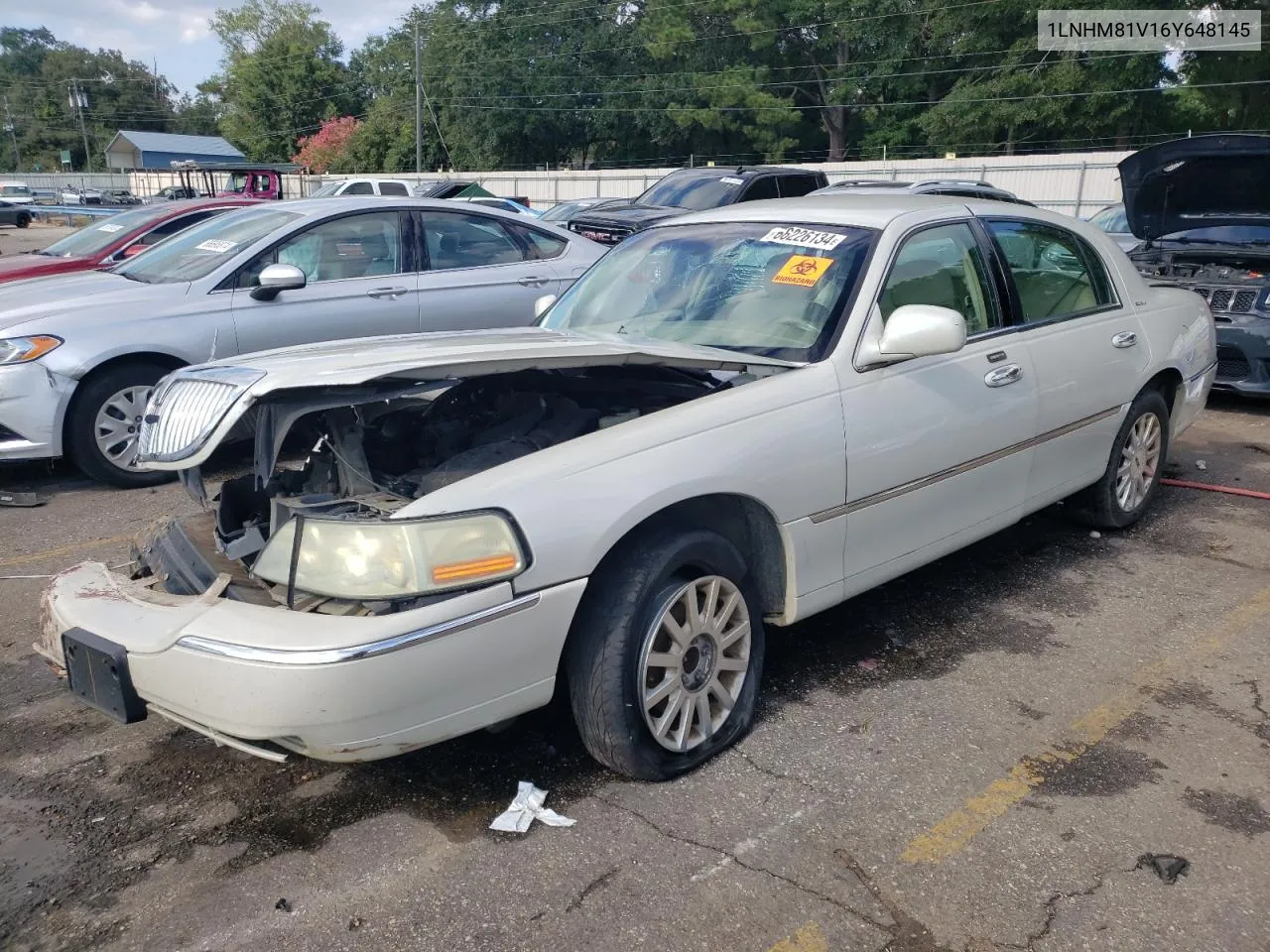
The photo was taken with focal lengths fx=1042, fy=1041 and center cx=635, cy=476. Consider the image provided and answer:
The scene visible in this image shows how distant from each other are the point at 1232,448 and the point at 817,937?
20.1 ft

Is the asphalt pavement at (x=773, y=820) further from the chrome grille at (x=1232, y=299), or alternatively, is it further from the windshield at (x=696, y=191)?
the windshield at (x=696, y=191)

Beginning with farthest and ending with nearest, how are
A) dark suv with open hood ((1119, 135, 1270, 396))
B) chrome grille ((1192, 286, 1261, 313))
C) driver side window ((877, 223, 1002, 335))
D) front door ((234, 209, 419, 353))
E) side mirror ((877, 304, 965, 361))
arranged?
chrome grille ((1192, 286, 1261, 313)) → dark suv with open hood ((1119, 135, 1270, 396)) → front door ((234, 209, 419, 353)) → driver side window ((877, 223, 1002, 335)) → side mirror ((877, 304, 965, 361))

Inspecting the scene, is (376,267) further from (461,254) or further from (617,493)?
(617,493)

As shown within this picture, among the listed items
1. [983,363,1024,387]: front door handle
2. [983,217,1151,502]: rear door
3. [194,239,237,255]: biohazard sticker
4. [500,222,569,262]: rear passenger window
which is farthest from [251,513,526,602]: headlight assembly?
[500,222,569,262]: rear passenger window

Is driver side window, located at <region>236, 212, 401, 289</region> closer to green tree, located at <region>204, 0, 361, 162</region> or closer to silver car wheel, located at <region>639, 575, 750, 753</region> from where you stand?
silver car wheel, located at <region>639, 575, 750, 753</region>

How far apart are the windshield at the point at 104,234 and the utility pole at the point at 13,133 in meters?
110

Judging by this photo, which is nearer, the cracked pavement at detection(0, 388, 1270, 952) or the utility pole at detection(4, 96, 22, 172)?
the cracked pavement at detection(0, 388, 1270, 952)

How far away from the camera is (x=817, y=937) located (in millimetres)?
2434

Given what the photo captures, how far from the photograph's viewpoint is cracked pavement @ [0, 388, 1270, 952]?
97.7 inches

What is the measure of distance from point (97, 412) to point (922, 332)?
4.80 m

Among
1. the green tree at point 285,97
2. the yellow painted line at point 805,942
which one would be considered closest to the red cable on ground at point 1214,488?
the yellow painted line at point 805,942

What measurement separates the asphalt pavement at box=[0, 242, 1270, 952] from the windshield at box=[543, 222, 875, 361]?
1242 mm

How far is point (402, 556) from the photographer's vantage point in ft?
8.38

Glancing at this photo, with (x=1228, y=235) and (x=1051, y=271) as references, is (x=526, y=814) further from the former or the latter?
(x=1228, y=235)
